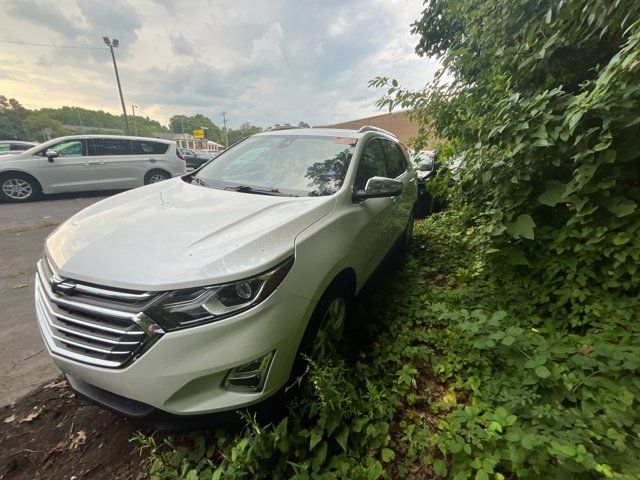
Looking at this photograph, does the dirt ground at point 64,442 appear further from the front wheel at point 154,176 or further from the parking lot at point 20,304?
the front wheel at point 154,176

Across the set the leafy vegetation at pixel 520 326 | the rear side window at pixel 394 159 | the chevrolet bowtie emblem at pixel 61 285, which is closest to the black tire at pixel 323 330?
the leafy vegetation at pixel 520 326

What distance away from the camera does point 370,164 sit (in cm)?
282

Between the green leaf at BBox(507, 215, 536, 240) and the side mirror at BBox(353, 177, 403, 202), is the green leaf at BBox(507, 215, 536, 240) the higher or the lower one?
the lower one

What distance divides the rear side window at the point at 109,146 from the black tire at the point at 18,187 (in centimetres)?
147

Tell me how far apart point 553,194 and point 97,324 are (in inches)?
108

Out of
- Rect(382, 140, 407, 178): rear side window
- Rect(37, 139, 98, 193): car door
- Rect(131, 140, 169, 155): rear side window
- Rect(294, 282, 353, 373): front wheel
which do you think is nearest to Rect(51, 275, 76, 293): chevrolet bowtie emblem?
Rect(294, 282, 353, 373): front wheel

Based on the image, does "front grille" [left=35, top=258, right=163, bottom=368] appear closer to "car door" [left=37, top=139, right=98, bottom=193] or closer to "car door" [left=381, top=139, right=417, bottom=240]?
"car door" [left=381, top=139, right=417, bottom=240]

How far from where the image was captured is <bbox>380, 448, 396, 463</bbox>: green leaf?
152cm

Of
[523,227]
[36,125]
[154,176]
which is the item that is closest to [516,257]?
[523,227]

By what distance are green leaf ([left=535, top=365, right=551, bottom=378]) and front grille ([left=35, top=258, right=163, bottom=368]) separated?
6.01ft

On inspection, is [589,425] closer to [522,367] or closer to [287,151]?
[522,367]

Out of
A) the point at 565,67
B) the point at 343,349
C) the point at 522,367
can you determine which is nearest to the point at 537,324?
the point at 522,367

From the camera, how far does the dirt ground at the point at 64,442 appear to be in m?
1.59

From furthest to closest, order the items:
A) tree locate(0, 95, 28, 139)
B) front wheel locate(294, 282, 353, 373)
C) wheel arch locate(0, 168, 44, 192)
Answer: tree locate(0, 95, 28, 139) → wheel arch locate(0, 168, 44, 192) → front wheel locate(294, 282, 353, 373)
